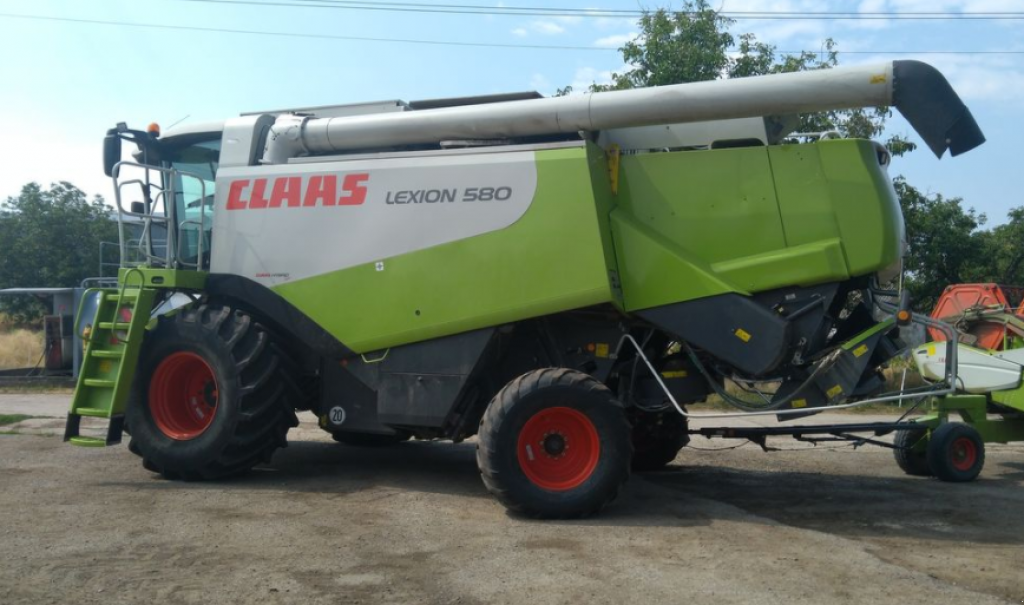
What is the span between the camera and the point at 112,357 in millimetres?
8344

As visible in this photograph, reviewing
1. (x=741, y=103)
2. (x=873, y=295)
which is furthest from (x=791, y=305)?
(x=741, y=103)

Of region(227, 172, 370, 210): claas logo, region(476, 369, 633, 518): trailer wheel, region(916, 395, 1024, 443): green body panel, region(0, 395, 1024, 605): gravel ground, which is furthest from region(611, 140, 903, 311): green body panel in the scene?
region(916, 395, 1024, 443): green body panel

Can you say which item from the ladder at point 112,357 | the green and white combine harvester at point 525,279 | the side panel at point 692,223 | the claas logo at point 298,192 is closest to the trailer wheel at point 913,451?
the green and white combine harvester at point 525,279

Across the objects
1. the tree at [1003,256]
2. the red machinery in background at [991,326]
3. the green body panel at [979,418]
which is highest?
the tree at [1003,256]

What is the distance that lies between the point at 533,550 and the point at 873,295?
3.44 metres

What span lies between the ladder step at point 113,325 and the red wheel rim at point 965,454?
25.9ft

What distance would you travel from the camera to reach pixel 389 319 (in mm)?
7730

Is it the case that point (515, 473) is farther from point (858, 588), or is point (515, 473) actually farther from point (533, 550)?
point (858, 588)

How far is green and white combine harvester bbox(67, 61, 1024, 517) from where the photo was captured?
22.7 feet

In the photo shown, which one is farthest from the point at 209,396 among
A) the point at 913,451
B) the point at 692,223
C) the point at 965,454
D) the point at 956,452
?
the point at 965,454

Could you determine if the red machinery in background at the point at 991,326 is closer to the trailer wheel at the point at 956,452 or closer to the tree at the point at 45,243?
the trailer wheel at the point at 956,452

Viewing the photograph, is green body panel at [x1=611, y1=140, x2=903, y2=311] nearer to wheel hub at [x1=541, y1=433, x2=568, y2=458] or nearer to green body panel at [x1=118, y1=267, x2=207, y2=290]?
wheel hub at [x1=541, y1=433, x2=568, y2=458]

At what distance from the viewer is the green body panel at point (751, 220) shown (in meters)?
6.91

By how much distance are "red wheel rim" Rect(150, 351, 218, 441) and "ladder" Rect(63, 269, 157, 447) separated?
27 centimetres
